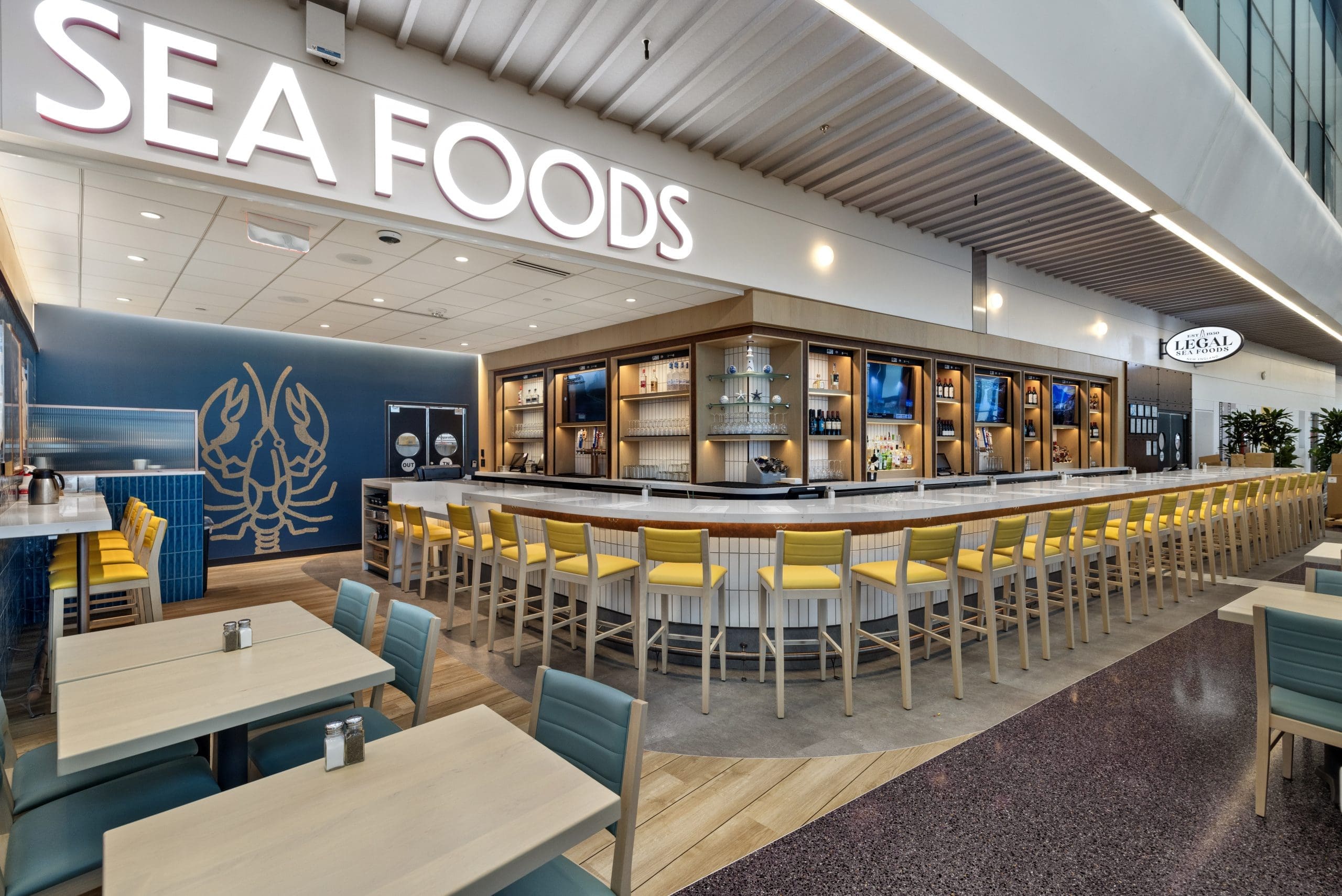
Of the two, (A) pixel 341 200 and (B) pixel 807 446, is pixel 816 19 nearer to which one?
(A) pixel 341 200

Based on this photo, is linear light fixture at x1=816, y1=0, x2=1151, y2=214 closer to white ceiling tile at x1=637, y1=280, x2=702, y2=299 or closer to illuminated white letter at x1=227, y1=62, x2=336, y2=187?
white ceiling tile at x1=637, y1=280, x2=702, y2=299

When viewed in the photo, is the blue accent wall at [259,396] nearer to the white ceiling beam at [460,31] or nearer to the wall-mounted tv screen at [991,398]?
the white ceiling beam at [460,31]

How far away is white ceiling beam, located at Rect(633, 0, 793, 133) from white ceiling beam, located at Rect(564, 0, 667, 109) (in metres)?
0.52

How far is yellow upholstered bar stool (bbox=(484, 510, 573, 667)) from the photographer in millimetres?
4035

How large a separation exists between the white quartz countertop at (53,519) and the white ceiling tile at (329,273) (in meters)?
2.30

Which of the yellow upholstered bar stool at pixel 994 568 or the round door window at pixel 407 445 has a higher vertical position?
the round door window at pixel 407 445

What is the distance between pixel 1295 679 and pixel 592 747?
2.75 metres

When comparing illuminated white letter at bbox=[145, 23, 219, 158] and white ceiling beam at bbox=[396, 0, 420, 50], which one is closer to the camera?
illuminated white letter at bbox=[145, 23, 219, 158]

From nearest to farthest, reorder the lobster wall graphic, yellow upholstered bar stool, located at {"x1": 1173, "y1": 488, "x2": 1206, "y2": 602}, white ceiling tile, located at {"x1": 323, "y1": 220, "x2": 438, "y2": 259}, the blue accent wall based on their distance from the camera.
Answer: white ceiling tile, located at {"x1": 323, "y1": 220, "x2": 438, "y2": 259} < yellow upholstered bar stool, located at {"x1": 1173, "y1": 488, "x2": 1206, "y2": 602} < the blue accent wall < the lobster wall graphic

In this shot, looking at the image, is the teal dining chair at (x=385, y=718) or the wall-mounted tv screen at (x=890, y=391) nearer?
the teal dining chair at (x=385, y=718)

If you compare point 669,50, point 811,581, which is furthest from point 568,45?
point 811,581

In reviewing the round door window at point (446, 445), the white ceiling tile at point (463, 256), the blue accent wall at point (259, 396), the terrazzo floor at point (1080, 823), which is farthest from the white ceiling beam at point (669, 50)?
the round door window at point (446, 445)

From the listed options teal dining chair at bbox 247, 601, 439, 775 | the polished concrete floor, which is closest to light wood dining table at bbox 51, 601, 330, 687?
teal dining chair at bbox 247, 601, 439, 775

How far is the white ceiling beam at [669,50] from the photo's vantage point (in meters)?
3.36
